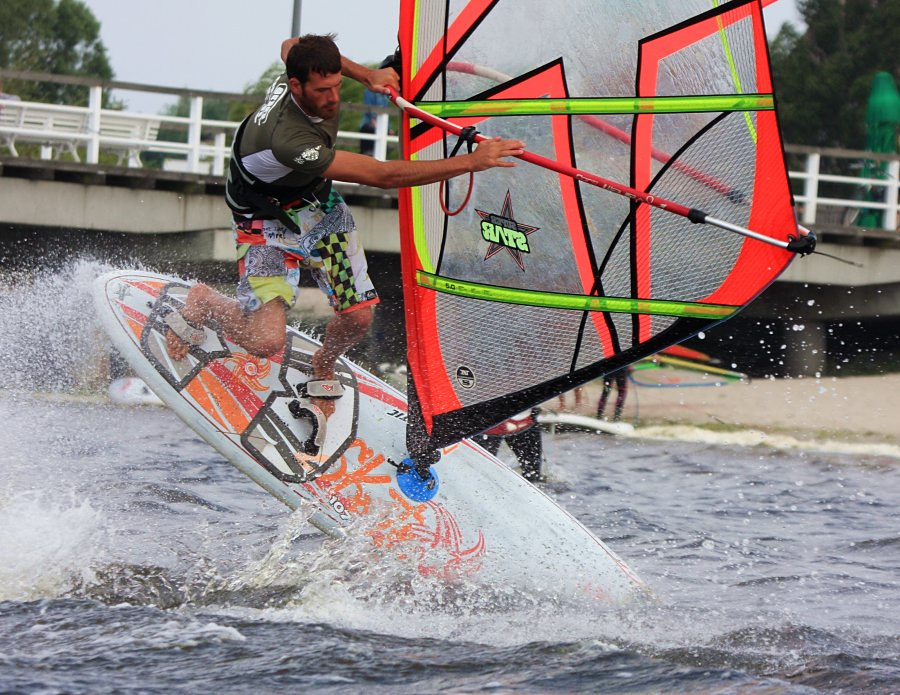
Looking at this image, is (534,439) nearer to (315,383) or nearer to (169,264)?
(315,383)

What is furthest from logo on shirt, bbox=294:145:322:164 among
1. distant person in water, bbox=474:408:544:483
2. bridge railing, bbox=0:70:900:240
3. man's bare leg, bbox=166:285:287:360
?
bridge railing, bbox=0:70:900:240

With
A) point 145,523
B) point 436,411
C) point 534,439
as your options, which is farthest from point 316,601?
point 534,439

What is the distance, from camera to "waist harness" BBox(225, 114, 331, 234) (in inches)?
204

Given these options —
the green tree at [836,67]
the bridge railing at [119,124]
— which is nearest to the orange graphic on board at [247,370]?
the bridge railing at [119,124]

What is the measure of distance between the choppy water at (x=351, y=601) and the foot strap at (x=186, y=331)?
0.71 meters

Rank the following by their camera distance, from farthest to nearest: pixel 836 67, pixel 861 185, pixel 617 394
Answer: pixel 836 67, pixel 861 185, pixel 617 394

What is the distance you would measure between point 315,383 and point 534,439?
2644 millimetres

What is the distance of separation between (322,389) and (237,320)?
1.81 feet

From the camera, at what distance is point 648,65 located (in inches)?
193

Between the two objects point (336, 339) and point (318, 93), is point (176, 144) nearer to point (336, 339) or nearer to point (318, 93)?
point (336, 339)

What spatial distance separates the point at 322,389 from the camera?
5.95 meters

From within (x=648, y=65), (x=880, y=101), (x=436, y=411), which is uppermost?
(x=880, y=101)

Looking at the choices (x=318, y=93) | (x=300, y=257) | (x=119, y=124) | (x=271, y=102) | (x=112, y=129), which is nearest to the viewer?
(x=318, y=93)

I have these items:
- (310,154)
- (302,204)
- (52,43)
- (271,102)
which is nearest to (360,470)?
(302,204)
